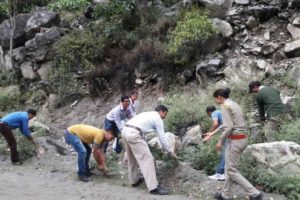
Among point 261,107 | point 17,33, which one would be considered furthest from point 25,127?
point 17,33

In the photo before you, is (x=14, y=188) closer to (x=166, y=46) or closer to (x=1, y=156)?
(x=1, y=156)

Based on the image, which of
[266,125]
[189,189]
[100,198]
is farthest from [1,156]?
[266,125]

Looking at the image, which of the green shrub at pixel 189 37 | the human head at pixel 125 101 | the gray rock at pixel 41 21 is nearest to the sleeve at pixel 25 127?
the human head at pixel 125 101

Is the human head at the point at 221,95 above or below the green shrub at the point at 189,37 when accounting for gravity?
above

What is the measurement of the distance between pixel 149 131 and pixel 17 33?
11.1 metres

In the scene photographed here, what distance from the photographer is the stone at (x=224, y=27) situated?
14.1m

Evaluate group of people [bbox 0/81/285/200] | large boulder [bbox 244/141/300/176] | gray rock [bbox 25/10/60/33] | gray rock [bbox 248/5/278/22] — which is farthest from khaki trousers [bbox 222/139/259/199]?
gray rock [bbox 25/10/60/33]

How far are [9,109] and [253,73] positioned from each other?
319 inches

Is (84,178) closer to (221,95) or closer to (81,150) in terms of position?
(81,150)

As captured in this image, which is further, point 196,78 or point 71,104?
point 71,104

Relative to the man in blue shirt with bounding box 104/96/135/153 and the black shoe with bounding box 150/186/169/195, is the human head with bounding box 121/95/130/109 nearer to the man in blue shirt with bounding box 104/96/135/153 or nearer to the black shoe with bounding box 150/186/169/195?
the man in blue shirt with bounding box 104/96/135/153

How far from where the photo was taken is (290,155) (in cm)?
827

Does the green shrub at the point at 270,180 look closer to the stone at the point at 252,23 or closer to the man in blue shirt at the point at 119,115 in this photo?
the man in blue shirt at the point at 119,115

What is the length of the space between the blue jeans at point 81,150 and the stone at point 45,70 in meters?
7.81
